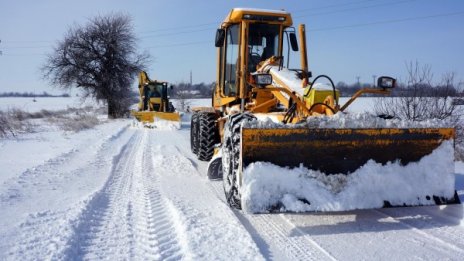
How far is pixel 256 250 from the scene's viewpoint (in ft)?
10.8

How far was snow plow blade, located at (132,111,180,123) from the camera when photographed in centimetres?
1847

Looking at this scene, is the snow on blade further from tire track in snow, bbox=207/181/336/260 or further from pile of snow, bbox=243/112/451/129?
pile of snow, bbox=243/112/451/129

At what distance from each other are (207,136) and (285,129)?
379 cm

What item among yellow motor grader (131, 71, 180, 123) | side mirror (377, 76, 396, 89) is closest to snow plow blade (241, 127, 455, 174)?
side mirror (377, 76, 396, 89)

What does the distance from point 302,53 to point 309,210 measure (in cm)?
363

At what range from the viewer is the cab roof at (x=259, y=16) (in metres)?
6.48

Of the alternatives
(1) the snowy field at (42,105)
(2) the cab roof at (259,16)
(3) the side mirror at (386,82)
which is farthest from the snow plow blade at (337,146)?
(1) the snowy field at (42,105)

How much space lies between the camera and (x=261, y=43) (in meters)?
6.80

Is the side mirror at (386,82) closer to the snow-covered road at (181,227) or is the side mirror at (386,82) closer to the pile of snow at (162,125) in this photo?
the snow-covered road at (181,227)

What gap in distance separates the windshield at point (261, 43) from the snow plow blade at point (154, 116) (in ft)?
39.6

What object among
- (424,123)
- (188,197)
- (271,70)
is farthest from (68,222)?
(424,123)

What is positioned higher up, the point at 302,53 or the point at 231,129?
the point at 302,53

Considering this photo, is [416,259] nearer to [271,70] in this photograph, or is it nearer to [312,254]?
→ [312,254]

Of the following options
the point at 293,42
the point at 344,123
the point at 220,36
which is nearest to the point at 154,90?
the point at 220,36
